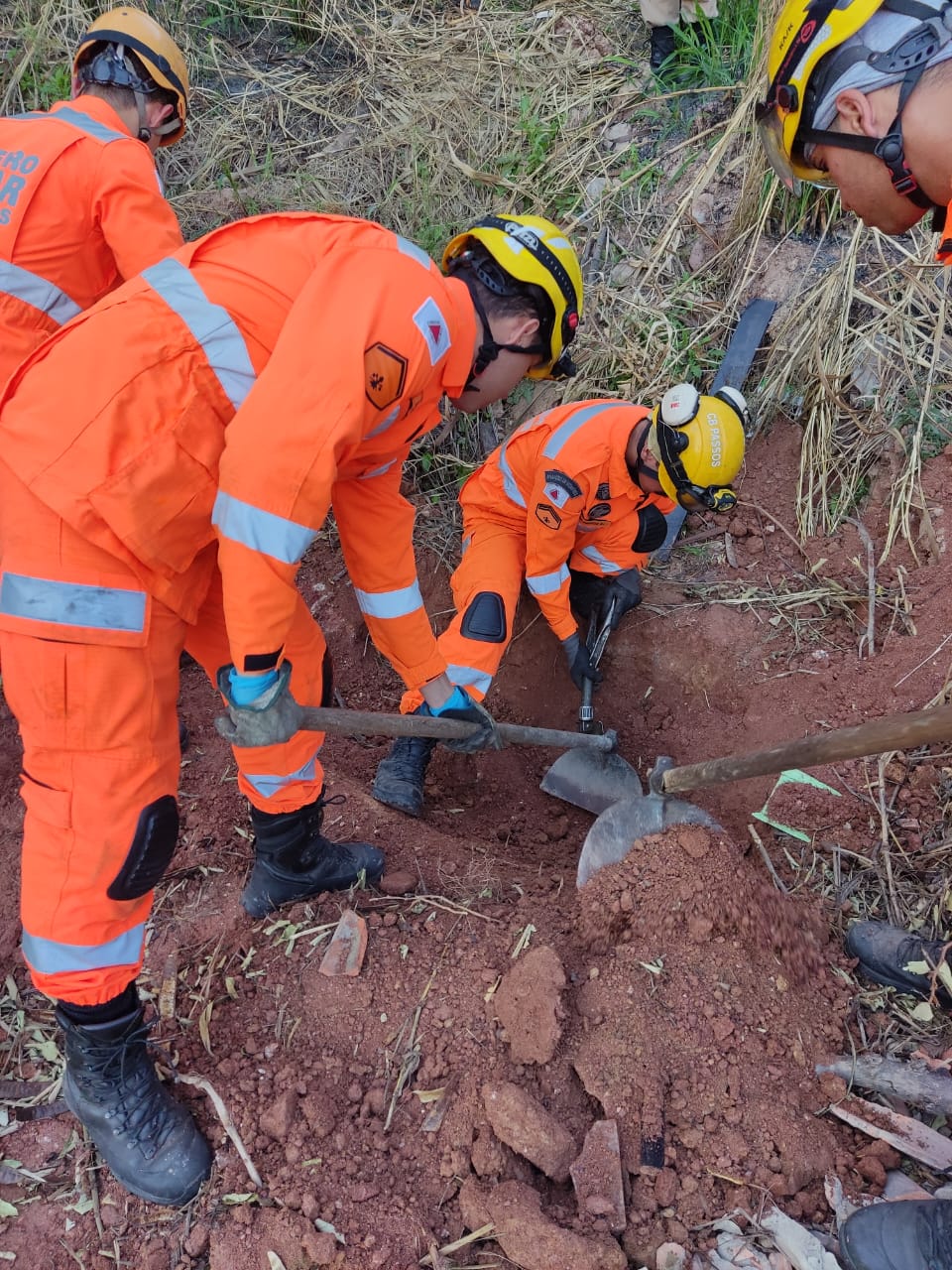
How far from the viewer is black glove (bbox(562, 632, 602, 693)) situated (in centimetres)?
382

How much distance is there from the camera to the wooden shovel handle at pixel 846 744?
5.28 ft

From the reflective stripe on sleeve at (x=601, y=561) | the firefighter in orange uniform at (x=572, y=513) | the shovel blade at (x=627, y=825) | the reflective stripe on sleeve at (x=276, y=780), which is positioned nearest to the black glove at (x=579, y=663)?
the firefighter in orange uniform at (x=572, y=513)

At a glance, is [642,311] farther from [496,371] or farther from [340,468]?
[340,468]

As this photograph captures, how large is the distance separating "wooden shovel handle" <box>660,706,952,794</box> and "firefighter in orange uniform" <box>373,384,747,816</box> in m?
1.44

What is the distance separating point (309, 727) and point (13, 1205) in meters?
1.34

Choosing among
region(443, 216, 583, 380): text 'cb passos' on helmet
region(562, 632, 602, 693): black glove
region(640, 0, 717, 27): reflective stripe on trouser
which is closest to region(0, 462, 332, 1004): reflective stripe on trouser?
region(443, 216, 583, 380): text 'cb passos' on helmet

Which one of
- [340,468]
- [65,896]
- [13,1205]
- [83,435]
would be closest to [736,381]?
[340,468]

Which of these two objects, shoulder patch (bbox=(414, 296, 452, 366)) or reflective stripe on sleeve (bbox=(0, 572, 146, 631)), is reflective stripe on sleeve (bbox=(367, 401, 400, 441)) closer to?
shoulder patch (bbox=(414, 296, 452, 366))

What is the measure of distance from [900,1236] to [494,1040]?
3.13 feet

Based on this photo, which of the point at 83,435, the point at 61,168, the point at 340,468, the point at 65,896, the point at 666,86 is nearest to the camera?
the point at 83,435

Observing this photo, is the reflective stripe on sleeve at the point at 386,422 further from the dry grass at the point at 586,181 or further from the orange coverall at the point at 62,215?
the dry grass at the point at 586,181

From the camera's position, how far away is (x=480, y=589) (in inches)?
147

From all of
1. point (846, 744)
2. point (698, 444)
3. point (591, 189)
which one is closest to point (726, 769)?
point (846, 744)

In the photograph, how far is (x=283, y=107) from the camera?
202 inches
